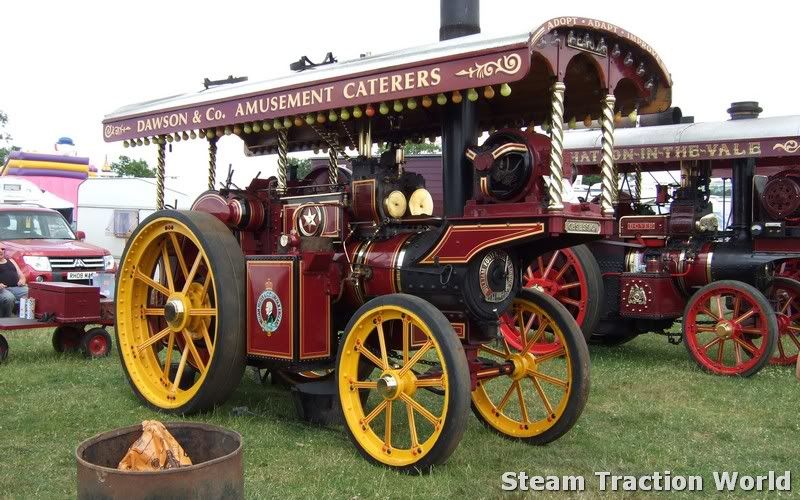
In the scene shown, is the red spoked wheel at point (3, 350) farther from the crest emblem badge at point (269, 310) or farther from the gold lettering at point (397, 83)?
the gold lettering at point (397, 83)

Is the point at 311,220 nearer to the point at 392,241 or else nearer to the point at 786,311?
the point at 392,241

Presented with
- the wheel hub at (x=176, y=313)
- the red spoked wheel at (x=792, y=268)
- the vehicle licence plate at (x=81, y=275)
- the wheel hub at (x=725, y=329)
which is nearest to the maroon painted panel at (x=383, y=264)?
the wheel hub at (x=176, y=313)

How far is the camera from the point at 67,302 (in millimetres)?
6824

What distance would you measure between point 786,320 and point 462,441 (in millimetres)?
4321

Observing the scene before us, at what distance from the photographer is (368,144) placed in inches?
182

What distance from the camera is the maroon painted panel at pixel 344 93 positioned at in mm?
3619

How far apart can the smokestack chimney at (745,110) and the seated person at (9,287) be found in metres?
7.18

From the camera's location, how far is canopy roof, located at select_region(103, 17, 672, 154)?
3.71 metres

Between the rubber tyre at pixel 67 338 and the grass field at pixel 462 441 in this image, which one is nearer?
the grass field at pixel 462 441

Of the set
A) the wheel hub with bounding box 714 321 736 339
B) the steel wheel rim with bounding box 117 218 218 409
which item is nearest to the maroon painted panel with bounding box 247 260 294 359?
the steel wheel rim with bounding box 117 218 218 409

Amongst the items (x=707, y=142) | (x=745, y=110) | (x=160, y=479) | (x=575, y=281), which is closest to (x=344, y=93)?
(x=160, y=479)

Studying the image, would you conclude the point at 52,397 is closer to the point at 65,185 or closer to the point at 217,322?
the point at 217,322

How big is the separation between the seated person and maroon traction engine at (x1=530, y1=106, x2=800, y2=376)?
5148mm

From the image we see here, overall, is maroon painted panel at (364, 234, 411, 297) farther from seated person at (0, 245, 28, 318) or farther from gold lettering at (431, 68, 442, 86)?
seated person at (0, 245, 28, 318)
